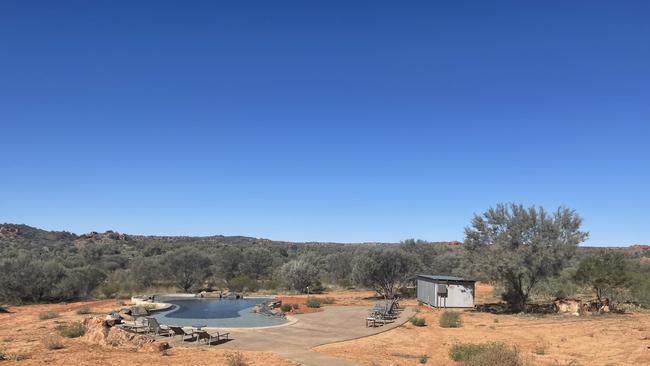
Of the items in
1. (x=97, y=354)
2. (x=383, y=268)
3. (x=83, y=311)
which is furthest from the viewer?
(x=383, y=268)

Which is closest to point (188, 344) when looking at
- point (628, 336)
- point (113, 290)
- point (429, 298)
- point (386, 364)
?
point (386, 364)

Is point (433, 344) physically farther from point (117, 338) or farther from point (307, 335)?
point (117, 338)

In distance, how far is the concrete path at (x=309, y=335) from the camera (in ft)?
55.0

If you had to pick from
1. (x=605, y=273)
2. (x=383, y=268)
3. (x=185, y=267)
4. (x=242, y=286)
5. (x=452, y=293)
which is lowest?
(x=242, y=286)

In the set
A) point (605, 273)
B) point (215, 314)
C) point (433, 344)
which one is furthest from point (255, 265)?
point (433, 344)

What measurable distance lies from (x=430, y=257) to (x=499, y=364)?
42185 mm

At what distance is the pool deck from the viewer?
1677 cm

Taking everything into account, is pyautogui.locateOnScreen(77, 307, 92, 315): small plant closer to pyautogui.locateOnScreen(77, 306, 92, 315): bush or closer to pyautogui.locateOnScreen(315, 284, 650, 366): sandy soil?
pyautogui.locateOnScreen(77, 306, 92, 315): bush

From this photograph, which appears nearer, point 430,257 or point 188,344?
point 188,344

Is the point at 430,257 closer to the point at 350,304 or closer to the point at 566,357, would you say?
the point at 350,304

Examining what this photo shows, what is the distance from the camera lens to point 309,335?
71.9 ft

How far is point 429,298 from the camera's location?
3600cm

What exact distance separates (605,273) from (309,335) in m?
21.8

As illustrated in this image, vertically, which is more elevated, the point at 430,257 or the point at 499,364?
the point at 430,257
